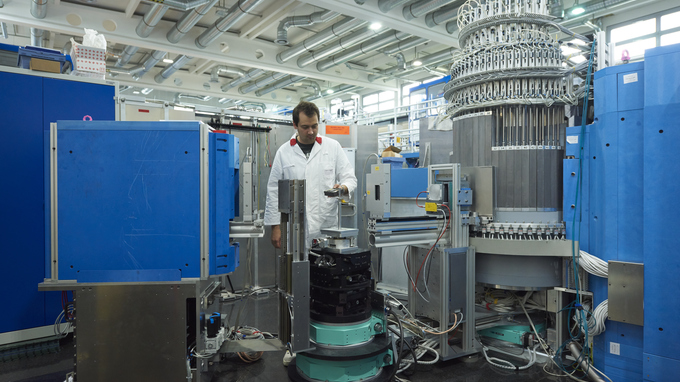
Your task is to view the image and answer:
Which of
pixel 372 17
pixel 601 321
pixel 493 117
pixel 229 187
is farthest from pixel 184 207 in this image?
pixel 372 17

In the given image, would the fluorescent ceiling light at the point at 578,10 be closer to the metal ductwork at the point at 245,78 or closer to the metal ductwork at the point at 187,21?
the metal ductwork at the point at 187,21

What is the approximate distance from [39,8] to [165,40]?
5.70ft

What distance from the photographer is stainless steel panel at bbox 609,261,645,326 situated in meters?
2.29

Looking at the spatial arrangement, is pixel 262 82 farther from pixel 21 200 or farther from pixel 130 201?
pixel 130 201

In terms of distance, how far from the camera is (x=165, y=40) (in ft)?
20.8

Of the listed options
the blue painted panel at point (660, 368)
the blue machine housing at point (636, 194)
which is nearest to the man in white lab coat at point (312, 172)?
the blue machine housing at point (636, 194)

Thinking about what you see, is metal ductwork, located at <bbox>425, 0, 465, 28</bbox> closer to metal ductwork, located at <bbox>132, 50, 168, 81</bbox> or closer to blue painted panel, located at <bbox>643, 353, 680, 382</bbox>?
blue painted panel, located at <bbox>643, 353, 680, 382</bbox>

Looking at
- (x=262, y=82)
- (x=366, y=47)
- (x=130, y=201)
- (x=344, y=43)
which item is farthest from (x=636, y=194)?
(x=262, y=82)

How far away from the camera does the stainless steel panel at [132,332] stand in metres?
1.78

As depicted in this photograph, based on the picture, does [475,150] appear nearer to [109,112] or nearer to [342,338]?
[342,338]

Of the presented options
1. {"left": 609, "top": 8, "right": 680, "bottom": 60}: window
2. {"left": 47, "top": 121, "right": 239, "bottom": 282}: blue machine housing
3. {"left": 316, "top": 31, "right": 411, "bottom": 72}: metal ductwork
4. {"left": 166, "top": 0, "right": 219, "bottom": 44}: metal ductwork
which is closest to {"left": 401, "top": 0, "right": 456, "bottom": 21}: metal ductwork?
{"left": 316, "top": 31, "right": 411, "bottom": 72}: metal ductwork

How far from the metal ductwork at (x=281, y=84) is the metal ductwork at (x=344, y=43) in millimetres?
1249

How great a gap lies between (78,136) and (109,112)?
5.63ft

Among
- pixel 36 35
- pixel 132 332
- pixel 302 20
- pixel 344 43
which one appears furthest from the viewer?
pixel 344 43
